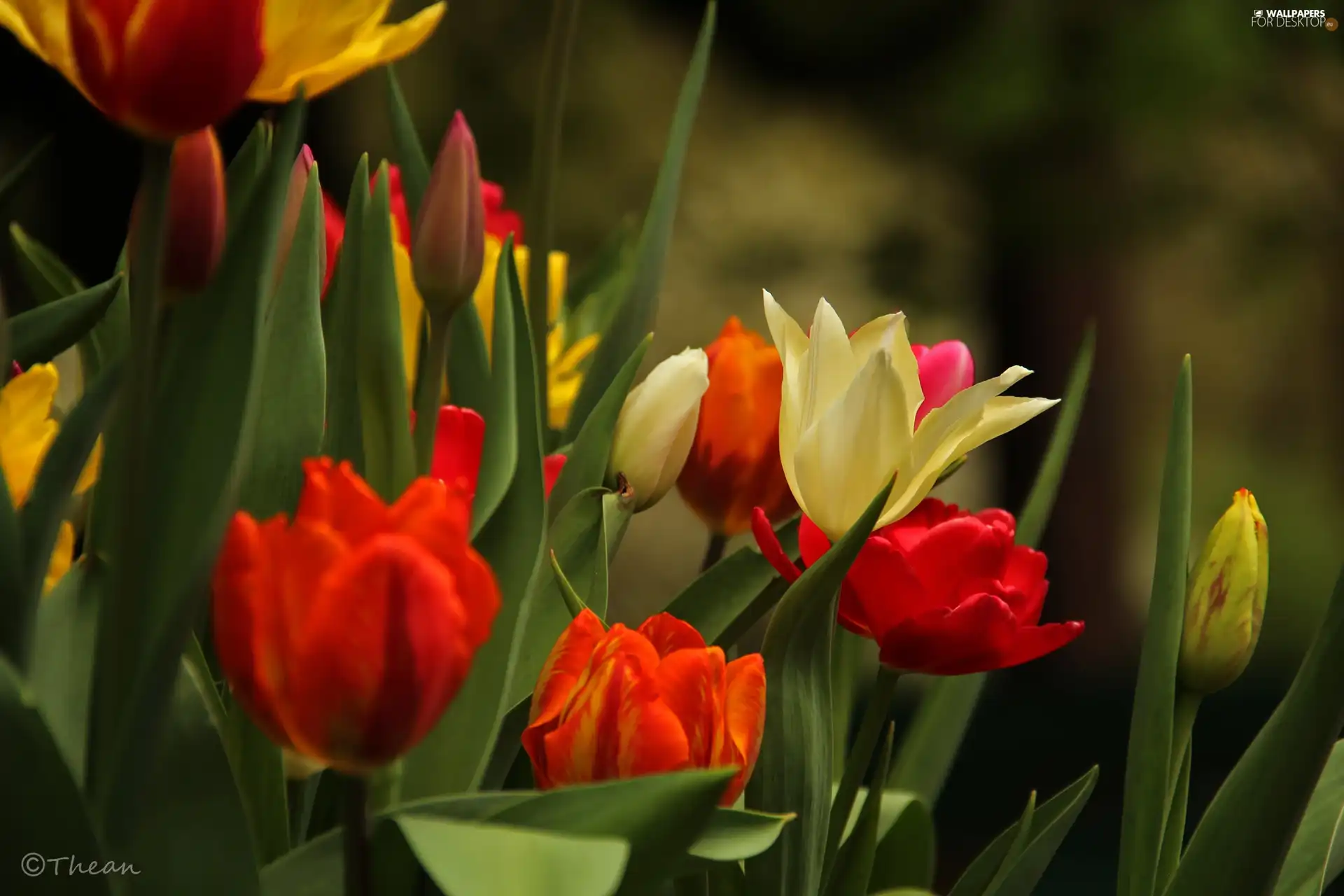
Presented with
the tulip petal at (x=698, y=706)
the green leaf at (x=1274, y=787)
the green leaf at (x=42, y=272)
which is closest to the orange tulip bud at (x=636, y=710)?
the tulip petal at (x=698, y=706)

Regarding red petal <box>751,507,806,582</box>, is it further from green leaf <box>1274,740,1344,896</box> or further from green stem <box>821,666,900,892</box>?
green leaf <box>1274,740,1344,896</box>

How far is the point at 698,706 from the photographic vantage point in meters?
0.27

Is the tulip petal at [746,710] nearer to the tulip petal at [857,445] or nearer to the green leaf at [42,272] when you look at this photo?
the tulip petal at [857,445]

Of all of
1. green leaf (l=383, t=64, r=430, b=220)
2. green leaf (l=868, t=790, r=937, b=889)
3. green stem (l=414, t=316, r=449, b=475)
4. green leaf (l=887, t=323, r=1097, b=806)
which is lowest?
green leaf (l=868, t=790, r=937, b=889)

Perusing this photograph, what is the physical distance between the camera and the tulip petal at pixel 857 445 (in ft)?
0.99

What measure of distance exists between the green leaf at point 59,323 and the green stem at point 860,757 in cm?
19

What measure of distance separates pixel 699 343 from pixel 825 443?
10.7 ft

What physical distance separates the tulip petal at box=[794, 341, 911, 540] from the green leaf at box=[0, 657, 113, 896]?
15 cm

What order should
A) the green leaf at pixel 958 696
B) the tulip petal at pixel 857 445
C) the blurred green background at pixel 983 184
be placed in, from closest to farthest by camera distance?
the tulip petal at pixel 857 445
the green leaf at pixel 958 696
the blurred green background at pixel 983 184

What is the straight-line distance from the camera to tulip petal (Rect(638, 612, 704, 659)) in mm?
298

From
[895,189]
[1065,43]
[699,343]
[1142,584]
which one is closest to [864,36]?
[1065,43]

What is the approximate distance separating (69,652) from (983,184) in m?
2.22

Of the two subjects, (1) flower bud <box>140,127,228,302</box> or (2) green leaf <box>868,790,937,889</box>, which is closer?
(1) flower bud <box>140,127,228,302</box>

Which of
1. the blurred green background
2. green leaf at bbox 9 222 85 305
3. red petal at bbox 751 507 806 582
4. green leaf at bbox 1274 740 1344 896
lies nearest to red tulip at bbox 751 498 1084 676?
red petal at bbox 751 507 806 582
